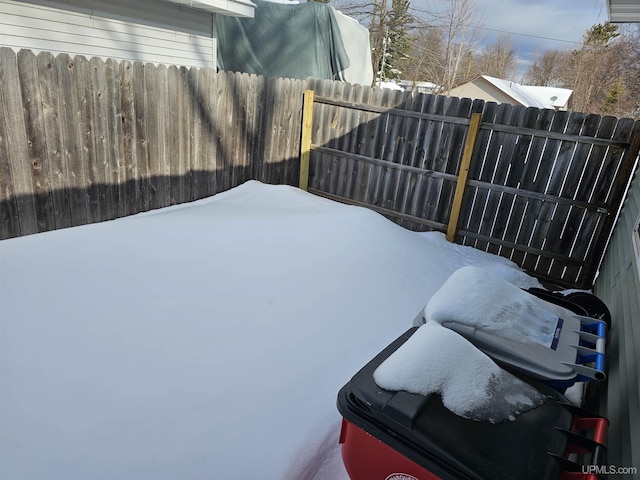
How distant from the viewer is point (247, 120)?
5746 mm

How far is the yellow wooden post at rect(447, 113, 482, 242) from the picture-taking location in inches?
200

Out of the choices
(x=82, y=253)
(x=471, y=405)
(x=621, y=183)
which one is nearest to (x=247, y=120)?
(x=82, y=253)

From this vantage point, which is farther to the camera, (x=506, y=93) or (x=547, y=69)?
(x=547, y=69)

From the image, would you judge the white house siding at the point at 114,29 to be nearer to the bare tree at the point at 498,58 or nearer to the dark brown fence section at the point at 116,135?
the dark brown fence section at the point at 116,135

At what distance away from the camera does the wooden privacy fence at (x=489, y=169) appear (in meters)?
4.55

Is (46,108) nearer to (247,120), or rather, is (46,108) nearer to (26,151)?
(26,151)

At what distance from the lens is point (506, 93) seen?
2322 cm

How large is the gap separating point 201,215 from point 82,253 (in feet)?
4.42

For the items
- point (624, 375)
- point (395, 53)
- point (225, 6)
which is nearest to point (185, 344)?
point (624, 375)

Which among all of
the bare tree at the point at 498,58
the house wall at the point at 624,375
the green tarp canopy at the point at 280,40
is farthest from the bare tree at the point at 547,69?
the house wall at the point at 624,375

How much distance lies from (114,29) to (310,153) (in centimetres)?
357

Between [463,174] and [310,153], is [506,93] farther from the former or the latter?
[463,174]

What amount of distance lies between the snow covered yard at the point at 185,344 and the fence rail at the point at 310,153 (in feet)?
4.30

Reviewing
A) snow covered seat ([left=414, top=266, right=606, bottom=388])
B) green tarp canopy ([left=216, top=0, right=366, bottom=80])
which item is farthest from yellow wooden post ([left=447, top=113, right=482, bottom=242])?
green tarp canopy ([left=216, top=0, right=366, bottom=80])
